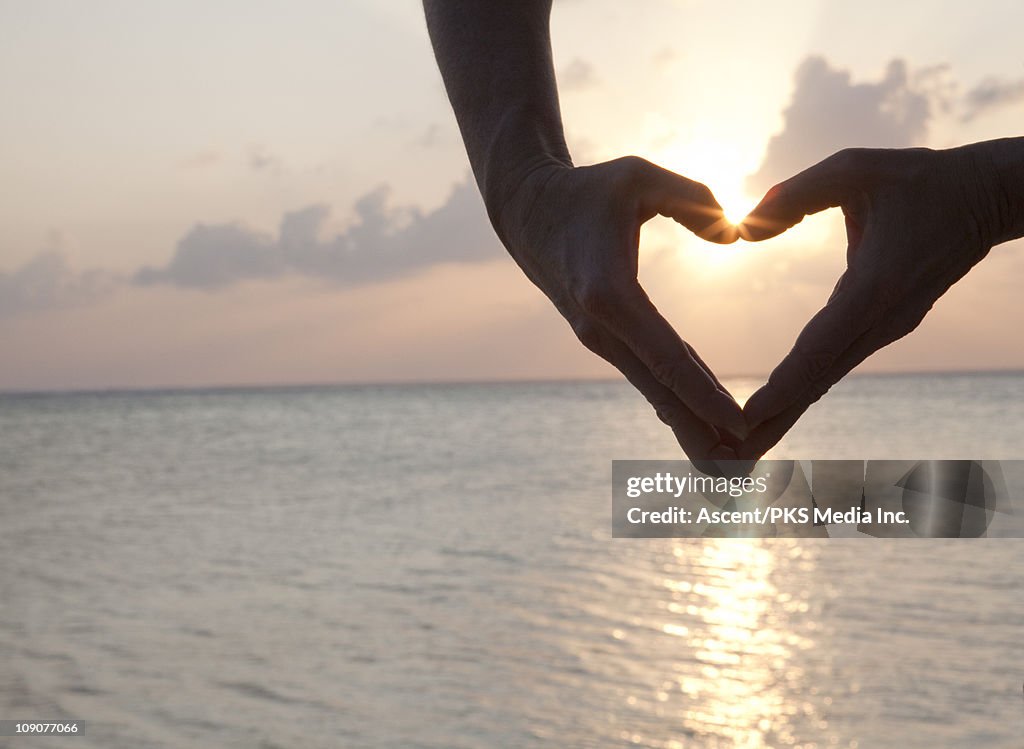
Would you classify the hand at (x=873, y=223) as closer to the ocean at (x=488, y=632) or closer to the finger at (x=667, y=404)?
the finger at (x=667, y=404)

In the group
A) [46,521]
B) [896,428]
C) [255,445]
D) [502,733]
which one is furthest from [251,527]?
[896,428]

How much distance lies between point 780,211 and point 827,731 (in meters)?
5.38

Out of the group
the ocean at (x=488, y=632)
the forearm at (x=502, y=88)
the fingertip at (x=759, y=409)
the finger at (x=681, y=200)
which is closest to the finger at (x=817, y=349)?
the fingertip at (x=759, y=409)

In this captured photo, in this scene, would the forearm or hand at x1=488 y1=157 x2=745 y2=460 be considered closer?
hand at x1=488 y1=157 x2=745 y2=460

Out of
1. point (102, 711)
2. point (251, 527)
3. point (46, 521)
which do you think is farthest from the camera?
point (46, 521)

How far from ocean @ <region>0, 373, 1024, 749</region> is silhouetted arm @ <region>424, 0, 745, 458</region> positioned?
4.94 metres

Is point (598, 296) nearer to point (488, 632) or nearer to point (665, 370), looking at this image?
point (665, 370)

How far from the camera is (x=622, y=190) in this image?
0.90 meters

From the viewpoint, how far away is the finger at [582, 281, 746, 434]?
88cm

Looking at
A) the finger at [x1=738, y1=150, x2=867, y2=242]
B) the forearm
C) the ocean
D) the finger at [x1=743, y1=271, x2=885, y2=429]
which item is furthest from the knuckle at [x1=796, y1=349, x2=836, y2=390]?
the ocean

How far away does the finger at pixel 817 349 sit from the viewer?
3.11 ft

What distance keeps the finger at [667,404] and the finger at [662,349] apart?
43mm

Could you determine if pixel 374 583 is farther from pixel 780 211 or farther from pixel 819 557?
pixel 780 211

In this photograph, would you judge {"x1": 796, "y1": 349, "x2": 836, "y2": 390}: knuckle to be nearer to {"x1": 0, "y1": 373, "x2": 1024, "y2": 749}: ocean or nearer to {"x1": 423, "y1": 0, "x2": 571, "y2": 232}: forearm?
{"x1": 423, "y1": 0, "x2": 571, "y2": 232}: forearm
